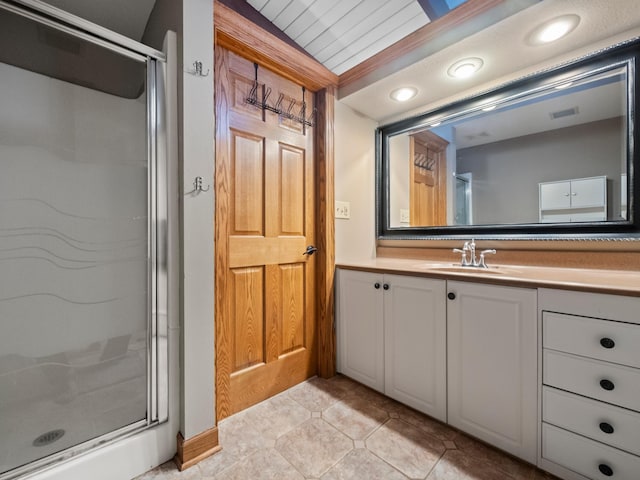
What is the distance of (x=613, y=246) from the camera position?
1.36m

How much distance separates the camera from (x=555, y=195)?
1535 millimetres

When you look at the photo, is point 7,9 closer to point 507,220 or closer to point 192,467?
point 192,467

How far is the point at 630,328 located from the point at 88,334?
221cm

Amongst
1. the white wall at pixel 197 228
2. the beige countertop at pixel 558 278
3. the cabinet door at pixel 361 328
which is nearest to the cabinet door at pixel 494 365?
the beige countertop at pixel 558 278

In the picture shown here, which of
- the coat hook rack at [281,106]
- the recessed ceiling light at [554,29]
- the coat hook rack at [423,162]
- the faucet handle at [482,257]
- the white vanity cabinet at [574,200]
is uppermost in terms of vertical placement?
the recessed ceiling light at [554,29]

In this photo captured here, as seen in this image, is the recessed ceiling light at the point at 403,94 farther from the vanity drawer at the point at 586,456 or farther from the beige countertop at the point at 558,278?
the vanity drawer at the point at 586,456

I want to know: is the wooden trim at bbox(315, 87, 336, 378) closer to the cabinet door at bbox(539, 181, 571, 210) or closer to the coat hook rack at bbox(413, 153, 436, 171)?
the coat hook rack at bbox(413, 153, 436, 171)

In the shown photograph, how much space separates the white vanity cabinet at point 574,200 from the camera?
55.8 inches

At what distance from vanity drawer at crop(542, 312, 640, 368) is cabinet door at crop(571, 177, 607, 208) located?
0.75 m

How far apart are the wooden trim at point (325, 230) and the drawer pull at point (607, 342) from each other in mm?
1315

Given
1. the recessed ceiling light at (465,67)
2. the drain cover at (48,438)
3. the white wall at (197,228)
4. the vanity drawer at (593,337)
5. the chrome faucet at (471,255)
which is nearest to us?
the vanity drawer at (593,337)

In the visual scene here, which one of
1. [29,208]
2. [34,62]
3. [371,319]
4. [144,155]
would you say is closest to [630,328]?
[371,319]

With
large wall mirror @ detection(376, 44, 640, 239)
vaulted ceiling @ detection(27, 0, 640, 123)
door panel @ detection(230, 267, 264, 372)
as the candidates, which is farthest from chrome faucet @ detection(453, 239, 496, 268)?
door panel @ detection(230, 267, 264, 372)

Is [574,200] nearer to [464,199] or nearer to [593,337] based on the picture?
[464,199]
